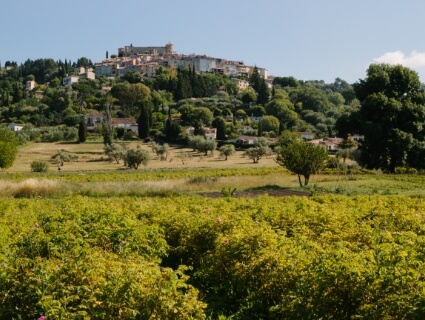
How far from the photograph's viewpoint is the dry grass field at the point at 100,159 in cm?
6531

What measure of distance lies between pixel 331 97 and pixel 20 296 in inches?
6716

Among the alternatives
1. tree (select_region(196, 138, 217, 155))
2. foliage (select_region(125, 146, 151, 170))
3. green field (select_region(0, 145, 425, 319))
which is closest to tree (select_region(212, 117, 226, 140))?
tree (select_region(196, 138, 217, 155))

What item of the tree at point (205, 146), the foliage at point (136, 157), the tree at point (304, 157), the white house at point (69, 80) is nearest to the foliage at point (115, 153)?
the foliage at point (136, 157)

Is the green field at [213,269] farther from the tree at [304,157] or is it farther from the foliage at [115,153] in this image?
the foliage at [115,153]

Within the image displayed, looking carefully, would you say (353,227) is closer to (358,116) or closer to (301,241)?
(301,241)

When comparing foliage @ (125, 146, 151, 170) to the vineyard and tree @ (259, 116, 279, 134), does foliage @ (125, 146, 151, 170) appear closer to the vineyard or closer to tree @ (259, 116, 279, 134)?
the vineyard

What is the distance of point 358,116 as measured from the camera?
136ft

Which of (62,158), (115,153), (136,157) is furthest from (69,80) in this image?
(136,157)

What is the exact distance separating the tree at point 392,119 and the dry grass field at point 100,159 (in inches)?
882

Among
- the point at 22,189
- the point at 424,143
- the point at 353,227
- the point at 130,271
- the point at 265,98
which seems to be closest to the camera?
the point at 130,271

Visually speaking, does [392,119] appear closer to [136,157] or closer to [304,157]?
[304,157]

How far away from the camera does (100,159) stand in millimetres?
74125

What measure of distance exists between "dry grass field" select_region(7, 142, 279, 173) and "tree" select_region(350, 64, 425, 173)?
73.5 ft

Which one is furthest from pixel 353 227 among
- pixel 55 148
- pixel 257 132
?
pixel 257 132
